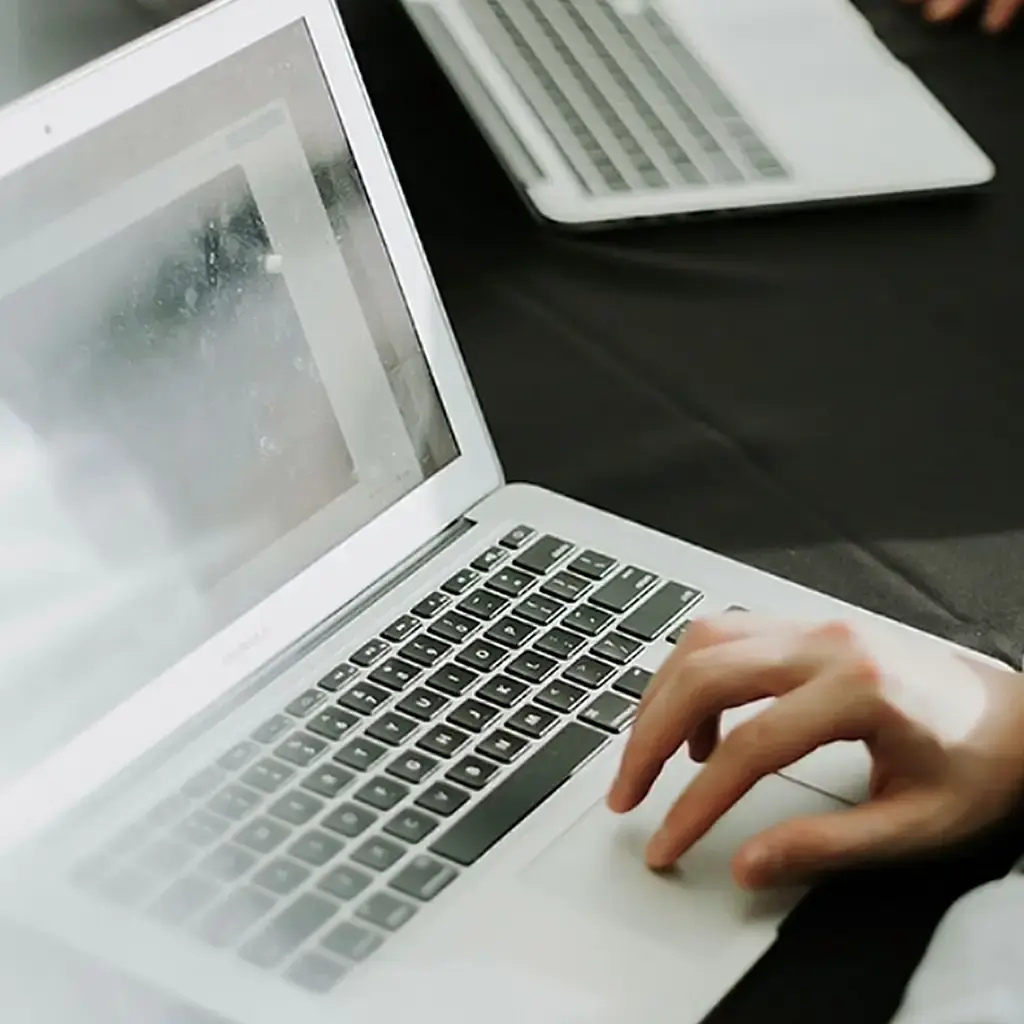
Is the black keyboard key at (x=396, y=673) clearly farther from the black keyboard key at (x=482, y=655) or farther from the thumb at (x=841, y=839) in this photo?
the thumb at (x=841, y=839)

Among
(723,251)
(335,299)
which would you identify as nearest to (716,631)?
(335,299)

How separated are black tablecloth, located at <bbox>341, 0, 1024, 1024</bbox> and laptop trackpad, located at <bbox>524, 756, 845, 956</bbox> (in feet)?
0.20

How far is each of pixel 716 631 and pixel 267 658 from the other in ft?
0.53

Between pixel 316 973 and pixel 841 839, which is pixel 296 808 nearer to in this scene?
pixel 316 973

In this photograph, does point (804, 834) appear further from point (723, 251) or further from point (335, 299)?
point (723, 251)

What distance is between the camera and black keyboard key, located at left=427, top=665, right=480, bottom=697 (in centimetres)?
60

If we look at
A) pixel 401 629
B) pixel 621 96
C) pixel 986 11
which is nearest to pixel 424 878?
pixel 401 629

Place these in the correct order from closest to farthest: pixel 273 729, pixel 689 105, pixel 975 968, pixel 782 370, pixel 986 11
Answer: pixel 975 968, pixel 273 729, pixel 782 370, pixel 689 105, pixel 986 11

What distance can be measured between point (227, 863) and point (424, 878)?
0.20 ft

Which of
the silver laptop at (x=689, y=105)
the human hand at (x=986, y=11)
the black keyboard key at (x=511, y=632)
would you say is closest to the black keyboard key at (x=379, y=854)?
the black keyboard key at (x=511, y=632)

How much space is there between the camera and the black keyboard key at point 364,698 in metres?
0.59

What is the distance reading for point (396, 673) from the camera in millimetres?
606

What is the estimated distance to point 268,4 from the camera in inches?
24.3

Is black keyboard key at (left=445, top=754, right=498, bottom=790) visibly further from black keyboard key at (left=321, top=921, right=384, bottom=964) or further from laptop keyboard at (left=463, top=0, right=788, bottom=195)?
laptop keyboard at (left=463, top=0, right=788, bottom=195)
